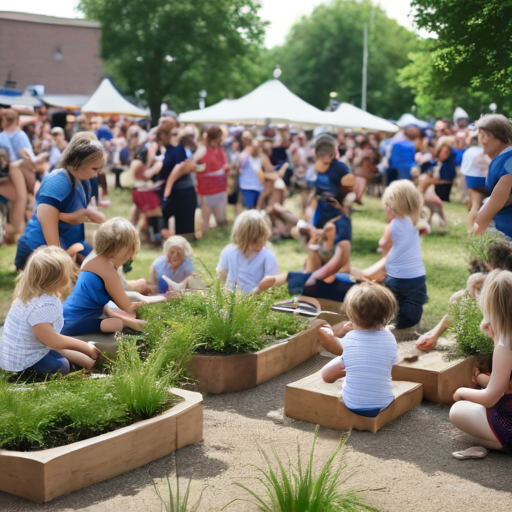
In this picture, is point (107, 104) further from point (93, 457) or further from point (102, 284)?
point (93, 457)

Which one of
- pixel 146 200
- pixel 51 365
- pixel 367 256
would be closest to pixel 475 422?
pixel 51 365

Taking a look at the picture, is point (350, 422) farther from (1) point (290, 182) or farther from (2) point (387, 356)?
(1) point (290, 182)

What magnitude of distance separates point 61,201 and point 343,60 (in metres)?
59.0

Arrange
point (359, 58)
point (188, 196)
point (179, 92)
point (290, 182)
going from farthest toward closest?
point (359, 58) → point (179, 92) → point (290, 182) → point (188, 196)

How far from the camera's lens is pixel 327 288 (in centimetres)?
677

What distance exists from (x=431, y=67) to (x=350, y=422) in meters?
4.24

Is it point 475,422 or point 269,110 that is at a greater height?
point 269,110

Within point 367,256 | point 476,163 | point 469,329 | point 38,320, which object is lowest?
point 367,256

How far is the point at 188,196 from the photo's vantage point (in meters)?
10.7

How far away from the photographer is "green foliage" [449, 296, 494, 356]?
4859 millimetres

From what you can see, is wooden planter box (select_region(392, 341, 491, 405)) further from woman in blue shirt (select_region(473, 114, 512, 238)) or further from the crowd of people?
woman in blue shirt (select_region(473, 114, 512, 238))

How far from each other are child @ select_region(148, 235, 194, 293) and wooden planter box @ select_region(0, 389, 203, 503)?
2676mm

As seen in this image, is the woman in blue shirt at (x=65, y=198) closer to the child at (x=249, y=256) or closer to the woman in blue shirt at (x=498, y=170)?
the child at (x=249, y=256)

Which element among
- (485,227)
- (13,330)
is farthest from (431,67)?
(13,330)
